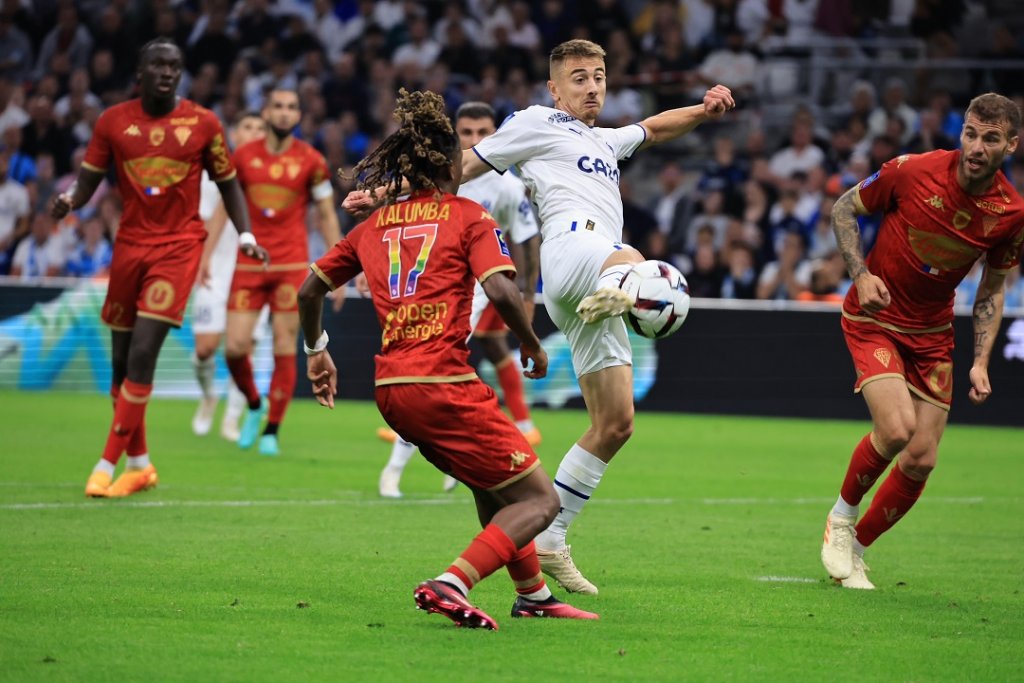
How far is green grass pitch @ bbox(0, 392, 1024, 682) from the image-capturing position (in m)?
5.24

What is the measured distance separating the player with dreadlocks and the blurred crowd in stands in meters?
13.1

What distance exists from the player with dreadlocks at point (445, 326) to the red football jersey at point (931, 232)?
2455mm

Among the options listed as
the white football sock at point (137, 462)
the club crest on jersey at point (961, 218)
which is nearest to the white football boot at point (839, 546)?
the club crest on jersey at point (961, 218)

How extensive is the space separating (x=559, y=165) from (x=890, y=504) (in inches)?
93.9

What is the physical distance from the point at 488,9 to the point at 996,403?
1076cm

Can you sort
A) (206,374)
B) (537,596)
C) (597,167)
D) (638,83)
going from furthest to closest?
(638,83) → (206,374) → (597,167) → (537,596)

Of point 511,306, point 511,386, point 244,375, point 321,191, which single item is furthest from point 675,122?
point 244,375

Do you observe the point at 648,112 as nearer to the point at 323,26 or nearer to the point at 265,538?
the point at 323,26

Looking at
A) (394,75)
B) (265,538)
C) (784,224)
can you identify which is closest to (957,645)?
(265,538)

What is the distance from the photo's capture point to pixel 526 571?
6020 mm

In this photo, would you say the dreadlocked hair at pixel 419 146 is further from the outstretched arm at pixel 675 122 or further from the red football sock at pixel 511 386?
the red football sock at pixel 511 386

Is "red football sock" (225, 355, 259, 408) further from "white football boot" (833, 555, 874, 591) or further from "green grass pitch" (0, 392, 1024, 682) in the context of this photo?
"white football boot" (833, 555, 874, 591)

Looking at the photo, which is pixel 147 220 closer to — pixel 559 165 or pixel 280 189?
pixel 280 189

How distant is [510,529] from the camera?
5703mm
